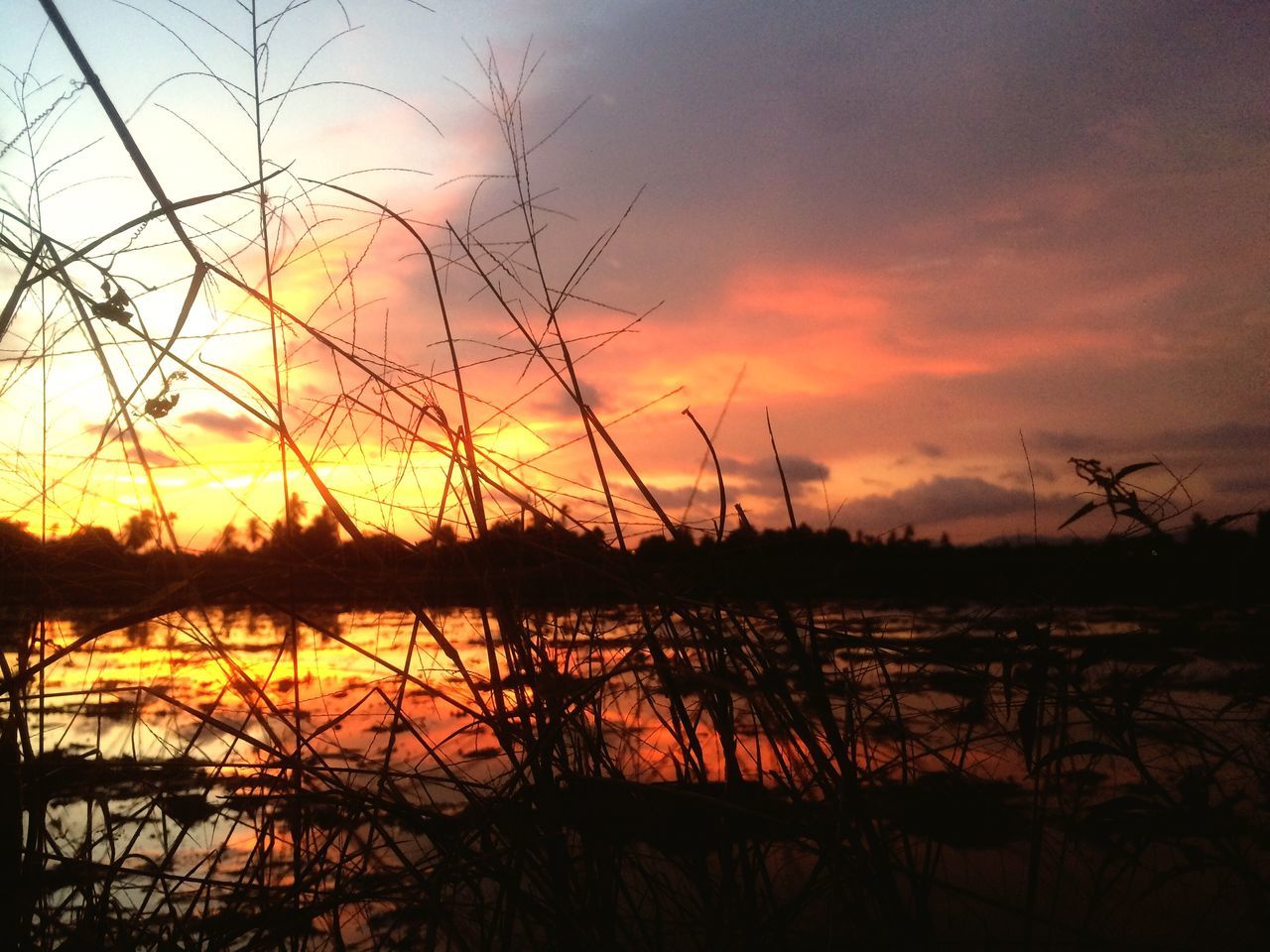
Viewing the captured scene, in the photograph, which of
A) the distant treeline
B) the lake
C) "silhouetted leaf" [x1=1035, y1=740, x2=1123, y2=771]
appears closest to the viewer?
the lake

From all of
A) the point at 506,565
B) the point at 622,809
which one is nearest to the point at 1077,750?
the point at 622,809

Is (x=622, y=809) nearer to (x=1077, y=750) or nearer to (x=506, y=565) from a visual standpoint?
(x=506, y=565)

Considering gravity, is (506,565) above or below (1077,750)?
above

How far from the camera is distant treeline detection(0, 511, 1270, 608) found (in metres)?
1.26

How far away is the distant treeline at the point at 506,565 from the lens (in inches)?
49.7

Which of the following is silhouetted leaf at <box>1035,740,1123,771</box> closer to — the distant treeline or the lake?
the lake

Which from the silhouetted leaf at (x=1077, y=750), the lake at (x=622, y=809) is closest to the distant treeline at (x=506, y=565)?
the lake at (x=622, y=809)

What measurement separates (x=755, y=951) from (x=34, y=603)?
1206 mm

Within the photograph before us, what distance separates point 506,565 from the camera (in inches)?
58.1

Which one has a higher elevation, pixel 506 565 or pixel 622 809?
pixel 506 565

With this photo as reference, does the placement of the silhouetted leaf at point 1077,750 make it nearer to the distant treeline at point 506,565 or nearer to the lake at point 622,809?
the lake at point 622,809

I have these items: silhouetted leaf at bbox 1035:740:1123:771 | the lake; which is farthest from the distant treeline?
silhouetted leaf at bbox 1035:740:1123:771

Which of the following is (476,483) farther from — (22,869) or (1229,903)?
(1229,903)

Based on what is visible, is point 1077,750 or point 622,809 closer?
point 622,809
